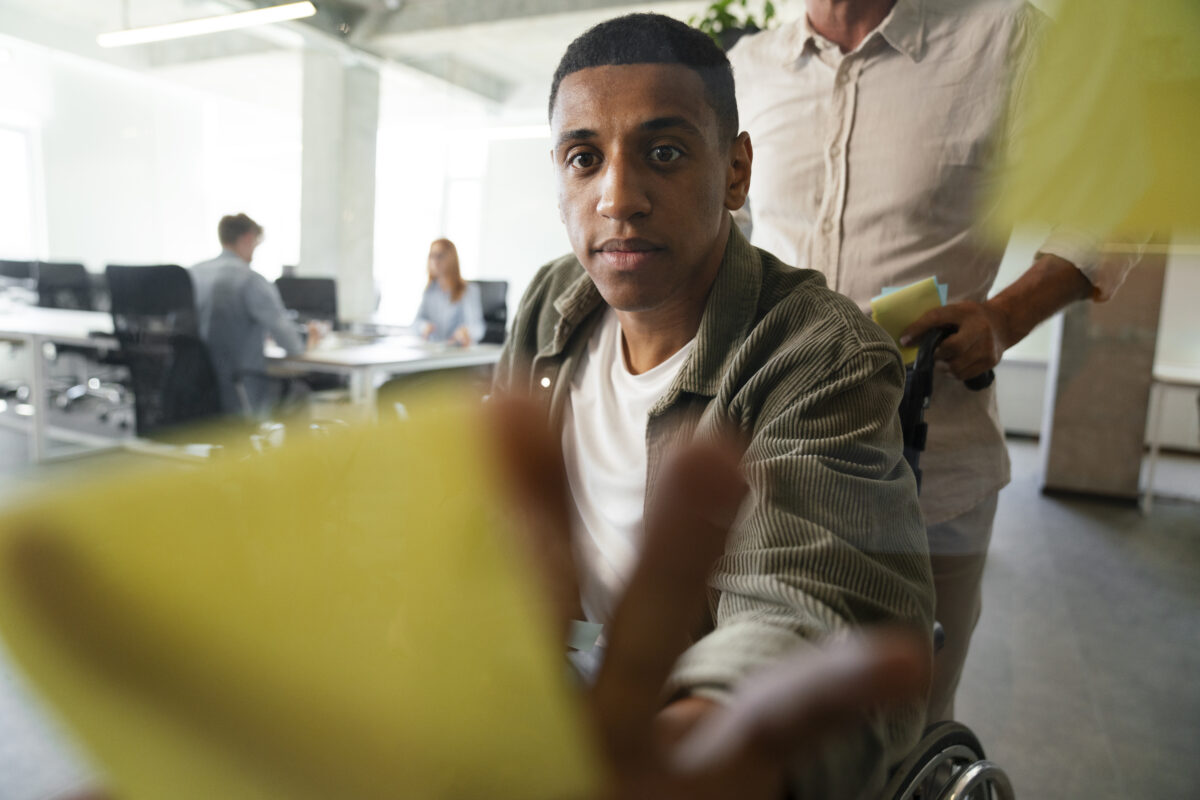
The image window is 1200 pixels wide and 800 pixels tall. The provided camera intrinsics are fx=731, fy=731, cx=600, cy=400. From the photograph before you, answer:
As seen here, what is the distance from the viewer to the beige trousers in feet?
2.49

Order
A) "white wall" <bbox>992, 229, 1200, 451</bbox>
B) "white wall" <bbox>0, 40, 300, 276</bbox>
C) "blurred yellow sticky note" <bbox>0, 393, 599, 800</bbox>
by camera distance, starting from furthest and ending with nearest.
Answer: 1. "white wall" <bbox>0, 40, 300, 276</bbox>
2. "white wall" <bbox>992, 229, 1200, 451</bbox>
3. "blurred yellow sticky note" <bbox>0, 393, 599, 800</bbox>

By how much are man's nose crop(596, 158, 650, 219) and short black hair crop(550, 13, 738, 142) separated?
0.16 ft

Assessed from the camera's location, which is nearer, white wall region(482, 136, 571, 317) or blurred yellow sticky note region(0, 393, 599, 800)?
blurred yellow sticky note region(0, 393, 599, 800)

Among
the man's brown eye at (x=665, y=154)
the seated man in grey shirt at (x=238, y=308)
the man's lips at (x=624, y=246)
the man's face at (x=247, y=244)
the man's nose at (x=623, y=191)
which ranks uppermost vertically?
the man's brown eye at (x=665, y=154)

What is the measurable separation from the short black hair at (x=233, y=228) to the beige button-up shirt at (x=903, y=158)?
1.06 feet

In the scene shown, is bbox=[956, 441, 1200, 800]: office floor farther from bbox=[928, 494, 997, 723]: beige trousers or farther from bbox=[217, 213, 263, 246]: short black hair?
bbox=[217, 213, 263, 246]: short black hair

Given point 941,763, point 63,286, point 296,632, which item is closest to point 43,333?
point 63,286

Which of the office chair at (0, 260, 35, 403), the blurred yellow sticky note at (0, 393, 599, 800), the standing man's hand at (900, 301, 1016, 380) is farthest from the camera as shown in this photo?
the standing man's hand at (900, 301, 1016, 380)

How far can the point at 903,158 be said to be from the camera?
51 cm

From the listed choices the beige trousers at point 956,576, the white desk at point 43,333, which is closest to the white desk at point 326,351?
the white desk at point 43,333

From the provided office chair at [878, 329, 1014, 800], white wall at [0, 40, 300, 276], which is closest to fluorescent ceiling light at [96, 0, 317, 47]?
white wall at [0, 40, 300, 276]

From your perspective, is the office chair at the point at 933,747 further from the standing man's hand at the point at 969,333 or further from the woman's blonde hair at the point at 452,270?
the woman's blonde hair at the point at 452,270

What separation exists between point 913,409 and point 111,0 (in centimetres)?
63

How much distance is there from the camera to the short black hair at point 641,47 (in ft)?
1.14
